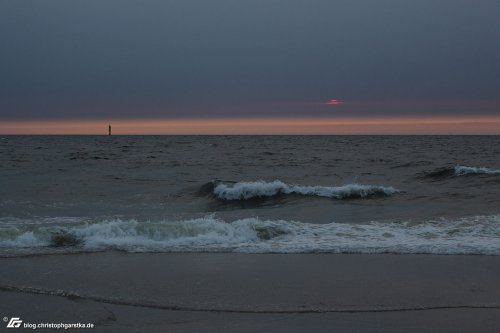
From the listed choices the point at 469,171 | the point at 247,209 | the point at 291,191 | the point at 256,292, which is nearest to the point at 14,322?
the point at 256,292

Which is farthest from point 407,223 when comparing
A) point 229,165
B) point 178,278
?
point 229,165

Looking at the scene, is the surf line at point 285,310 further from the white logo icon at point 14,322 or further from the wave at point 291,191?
the wave at point 291,191

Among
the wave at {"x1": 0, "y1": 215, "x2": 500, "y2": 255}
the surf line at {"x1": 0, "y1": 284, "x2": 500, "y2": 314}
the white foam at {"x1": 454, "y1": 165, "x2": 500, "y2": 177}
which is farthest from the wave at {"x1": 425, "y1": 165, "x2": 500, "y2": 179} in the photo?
the surf line at {"x1": 0, "y1": 284, "x2": 500, "y2": 314}

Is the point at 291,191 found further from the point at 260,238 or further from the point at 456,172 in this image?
the point at 456,172

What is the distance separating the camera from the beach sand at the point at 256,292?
17.1ft

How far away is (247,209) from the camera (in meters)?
16.2

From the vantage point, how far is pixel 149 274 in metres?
7.07

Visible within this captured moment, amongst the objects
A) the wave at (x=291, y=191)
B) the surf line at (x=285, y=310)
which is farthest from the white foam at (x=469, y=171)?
the surf line at (x=285, y=310)

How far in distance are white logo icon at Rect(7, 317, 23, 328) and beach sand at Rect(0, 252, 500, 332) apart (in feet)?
0.28

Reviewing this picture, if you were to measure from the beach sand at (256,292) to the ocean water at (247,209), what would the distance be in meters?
0.83

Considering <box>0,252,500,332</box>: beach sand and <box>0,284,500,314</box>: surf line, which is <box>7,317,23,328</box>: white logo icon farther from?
<box>0,284,500,314</box>: surf line

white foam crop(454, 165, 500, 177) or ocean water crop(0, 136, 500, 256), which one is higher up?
white foam crop(454, 165, 500, 177)

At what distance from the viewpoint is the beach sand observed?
17.1ft

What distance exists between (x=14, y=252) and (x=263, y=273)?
4.37m
